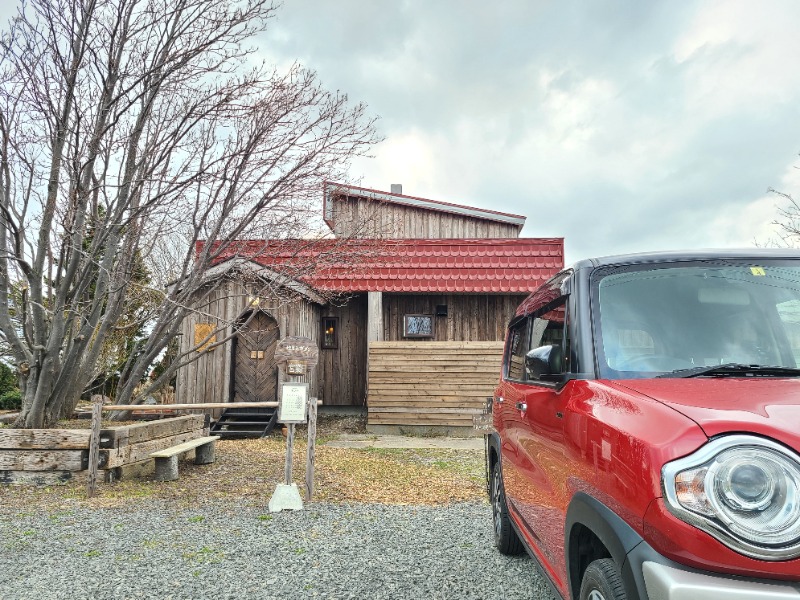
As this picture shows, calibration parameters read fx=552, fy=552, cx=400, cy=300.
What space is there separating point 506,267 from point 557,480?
12.2 m

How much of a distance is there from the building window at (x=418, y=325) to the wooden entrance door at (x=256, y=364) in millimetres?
3367

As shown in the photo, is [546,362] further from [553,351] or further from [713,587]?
[713,587]

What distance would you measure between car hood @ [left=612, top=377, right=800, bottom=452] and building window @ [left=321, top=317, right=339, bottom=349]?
43.4 feet

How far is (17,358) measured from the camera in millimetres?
8281

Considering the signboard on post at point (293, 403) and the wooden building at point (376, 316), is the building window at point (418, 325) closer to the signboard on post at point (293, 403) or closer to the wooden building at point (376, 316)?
the wooden building at point (376, 316)

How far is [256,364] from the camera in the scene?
1377 centimetres

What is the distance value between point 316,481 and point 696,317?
6312 millimetres

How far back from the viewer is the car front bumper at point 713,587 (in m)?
1.38

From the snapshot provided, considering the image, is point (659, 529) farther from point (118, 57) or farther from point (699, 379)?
point (118, 57)

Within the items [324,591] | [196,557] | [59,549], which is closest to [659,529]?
[324,591]

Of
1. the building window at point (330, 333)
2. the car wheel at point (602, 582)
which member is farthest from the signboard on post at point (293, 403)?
the building window at point (330, 333)

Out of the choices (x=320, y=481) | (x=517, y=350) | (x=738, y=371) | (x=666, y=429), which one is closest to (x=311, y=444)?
(x=320, y=481)

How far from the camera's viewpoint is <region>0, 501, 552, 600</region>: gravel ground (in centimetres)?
385

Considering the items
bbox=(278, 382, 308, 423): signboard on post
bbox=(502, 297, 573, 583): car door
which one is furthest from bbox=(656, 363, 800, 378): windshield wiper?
bbox=(278, 382, 308, 423): signboard on post
